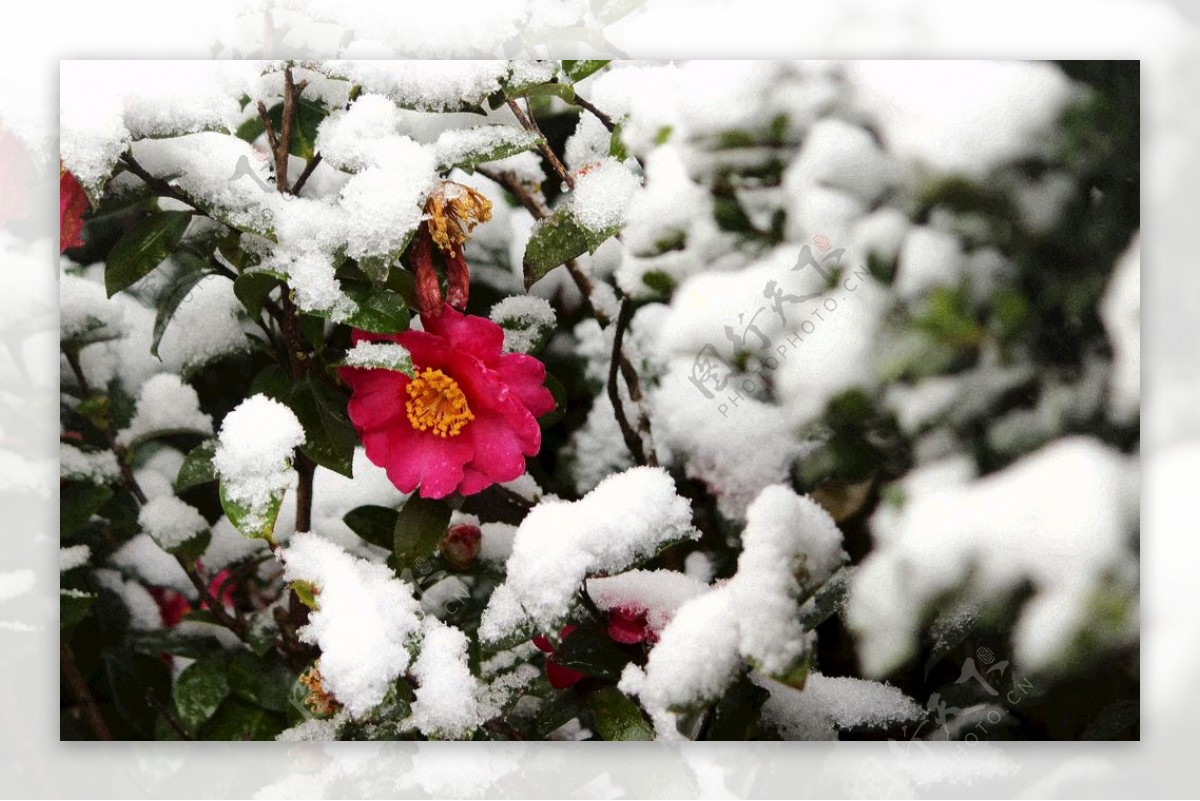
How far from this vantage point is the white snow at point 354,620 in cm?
111

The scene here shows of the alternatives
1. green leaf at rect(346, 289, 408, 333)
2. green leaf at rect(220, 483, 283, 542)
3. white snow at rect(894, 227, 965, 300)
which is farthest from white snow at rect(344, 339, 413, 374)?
white snow at rect(894, 227, 965, 300)

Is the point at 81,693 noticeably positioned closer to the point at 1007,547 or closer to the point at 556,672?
the point at 556,672

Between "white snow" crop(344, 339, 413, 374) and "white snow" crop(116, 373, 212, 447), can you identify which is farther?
"white snow" crop(116, 373, 212, 447)

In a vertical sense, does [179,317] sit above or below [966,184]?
below

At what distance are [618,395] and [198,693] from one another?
507 millimetres

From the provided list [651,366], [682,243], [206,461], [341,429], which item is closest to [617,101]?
[682,243]

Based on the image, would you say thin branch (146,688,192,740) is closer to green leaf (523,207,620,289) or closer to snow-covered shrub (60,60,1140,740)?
snow-covered shrub (60,60,1140,740)

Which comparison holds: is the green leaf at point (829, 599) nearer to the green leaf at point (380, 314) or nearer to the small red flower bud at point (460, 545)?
the small red flower bud at point (460, 545)

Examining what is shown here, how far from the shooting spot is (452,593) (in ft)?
3.98

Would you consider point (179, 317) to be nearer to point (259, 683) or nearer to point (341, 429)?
point (341, 429)

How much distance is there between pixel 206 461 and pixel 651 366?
1.42 feet

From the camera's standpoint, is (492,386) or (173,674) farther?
(173,674)

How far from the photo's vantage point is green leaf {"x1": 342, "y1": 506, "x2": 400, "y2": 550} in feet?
3.95

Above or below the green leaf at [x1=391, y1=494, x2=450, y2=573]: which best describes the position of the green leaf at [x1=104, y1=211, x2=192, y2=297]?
above
